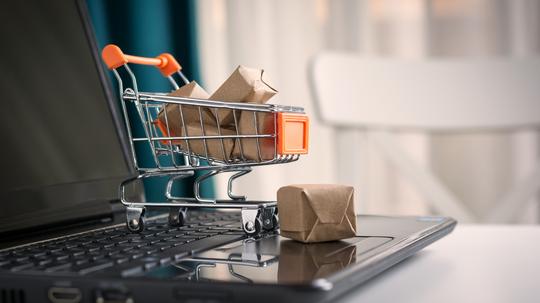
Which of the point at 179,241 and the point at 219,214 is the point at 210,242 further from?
the point at 219,214

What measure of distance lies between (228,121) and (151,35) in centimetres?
138

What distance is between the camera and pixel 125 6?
197 centimetres

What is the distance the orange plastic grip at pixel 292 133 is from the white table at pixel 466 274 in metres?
0.16

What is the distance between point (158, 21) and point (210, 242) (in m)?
1.57

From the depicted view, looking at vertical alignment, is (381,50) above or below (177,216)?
above

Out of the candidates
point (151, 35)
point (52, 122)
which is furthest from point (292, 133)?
point (151, 35)

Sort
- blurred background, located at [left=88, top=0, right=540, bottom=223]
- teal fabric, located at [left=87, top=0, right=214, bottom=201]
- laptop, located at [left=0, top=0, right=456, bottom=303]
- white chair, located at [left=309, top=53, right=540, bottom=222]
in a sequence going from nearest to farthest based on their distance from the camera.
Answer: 1. laptop, located at [left=0, top=0, right=456, bottom=303]
2. white chair, located at [left=309, top=53, right=540, bottom=222]
3. teal fabric, located at [left=87, top=0, right=214, bottom=201]
4. blurred background, located at [left=88, top=0, right=540, bottom=223]

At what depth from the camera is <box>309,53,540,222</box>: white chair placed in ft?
5.64

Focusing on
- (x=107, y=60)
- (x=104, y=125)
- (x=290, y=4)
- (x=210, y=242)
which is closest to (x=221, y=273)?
(x=210, y=242)

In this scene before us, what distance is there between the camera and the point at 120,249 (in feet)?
1.79

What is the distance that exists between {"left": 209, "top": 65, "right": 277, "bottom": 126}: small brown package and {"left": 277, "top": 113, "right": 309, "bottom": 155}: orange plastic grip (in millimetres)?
35

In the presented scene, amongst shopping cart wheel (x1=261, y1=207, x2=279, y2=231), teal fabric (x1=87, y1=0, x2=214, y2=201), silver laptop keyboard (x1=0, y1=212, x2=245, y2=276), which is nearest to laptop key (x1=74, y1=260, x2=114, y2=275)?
silver laptop keyboard (x1=0, y1=212, x2=245, y2=276)

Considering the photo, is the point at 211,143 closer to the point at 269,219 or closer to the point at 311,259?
the point at 269,219

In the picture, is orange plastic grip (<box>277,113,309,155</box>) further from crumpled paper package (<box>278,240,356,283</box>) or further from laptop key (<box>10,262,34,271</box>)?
laptop key (<box>10,262,34,271</box>)
